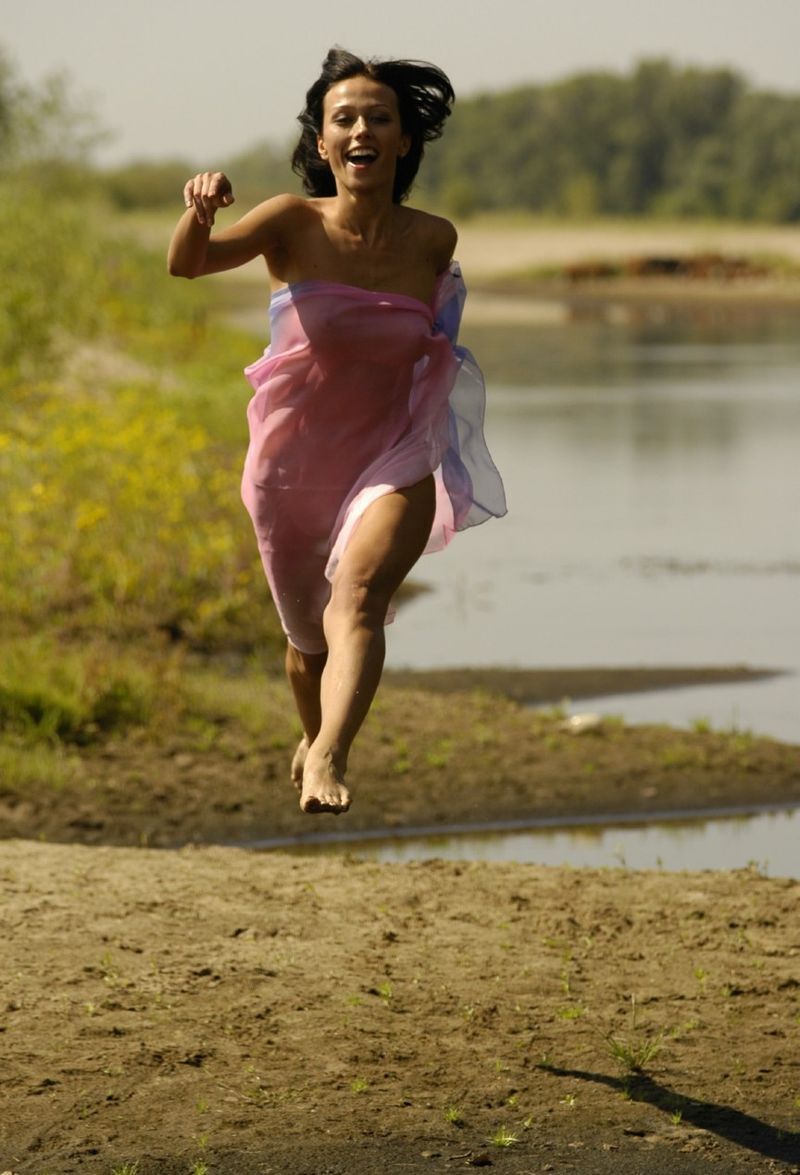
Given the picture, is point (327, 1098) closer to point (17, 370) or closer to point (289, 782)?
point (289, 782)

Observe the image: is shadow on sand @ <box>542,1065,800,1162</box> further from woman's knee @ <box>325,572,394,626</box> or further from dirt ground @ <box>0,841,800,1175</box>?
woman's knee @ <box>325,572,394,626</box>

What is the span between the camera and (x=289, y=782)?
1225 centimetres

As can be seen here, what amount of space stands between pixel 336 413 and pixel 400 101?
33.7 inches

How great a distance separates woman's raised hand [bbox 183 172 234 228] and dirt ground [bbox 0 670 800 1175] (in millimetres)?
2479

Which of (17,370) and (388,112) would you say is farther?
(17,370)

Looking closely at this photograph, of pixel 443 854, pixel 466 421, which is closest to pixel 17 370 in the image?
pixel 443 854

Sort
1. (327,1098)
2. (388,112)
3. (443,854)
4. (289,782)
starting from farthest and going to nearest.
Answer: (289,782) < (443,854) < (327,1098) < (388,112)

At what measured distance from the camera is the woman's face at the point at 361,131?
6215 millimetres

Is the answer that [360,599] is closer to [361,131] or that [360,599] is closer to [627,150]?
[361,131]

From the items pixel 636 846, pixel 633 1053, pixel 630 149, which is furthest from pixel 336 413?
pixel 630 149

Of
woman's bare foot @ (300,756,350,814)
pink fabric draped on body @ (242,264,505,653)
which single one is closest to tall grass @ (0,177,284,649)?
pink fabric draped on body @ (242,264,505,653)

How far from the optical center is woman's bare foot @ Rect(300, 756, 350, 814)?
18.8 ft

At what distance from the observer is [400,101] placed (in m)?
6.33

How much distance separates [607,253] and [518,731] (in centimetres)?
9106
